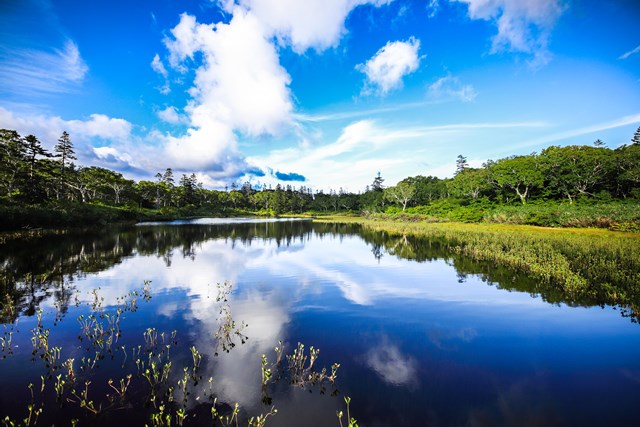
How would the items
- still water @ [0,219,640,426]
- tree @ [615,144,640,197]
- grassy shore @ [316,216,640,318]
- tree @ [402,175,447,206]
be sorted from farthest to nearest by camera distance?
tree @ [402,175,447,206] → tree @ [615,144,640,197] → grassy shore @ [316,216,640,318] → still water @ [0,219,640,426]

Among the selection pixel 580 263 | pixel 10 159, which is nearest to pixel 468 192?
pixel 580 263

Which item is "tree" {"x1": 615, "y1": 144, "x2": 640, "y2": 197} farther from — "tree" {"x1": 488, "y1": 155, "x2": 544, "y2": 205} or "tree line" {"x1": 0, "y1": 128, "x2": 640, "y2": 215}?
"tree" {"x1": 488, "y1": 155, "x2": 544, "y2": 205}

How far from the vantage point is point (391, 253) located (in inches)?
1164

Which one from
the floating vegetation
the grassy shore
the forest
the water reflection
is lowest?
the water reflection

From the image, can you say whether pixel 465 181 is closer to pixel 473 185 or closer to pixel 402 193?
pixel 473 185

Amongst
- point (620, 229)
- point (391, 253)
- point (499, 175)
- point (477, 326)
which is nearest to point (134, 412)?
point (477, 326)

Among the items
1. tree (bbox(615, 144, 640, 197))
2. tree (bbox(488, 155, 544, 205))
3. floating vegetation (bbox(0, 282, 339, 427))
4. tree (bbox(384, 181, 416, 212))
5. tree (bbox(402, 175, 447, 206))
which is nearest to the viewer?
floating vegetation (bbox(0, 282, 339, 427))

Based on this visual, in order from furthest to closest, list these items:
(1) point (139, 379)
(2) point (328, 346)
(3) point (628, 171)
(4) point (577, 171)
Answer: (4) point (577, 171), (3) point (628, 171), (2) point (328, 346), (1) point (139, 379)

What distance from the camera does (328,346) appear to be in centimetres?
960

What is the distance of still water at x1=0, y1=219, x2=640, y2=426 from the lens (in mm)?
6520

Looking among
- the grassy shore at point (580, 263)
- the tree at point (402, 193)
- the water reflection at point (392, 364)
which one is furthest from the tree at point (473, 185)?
the water reflection at point (392, 364)

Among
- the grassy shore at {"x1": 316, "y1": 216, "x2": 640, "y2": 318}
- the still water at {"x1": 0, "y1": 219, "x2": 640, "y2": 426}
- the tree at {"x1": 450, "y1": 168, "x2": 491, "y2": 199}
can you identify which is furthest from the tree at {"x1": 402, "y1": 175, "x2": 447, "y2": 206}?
the still water at {"x1": 0, "y1": 219, "x2": 640, "y2": 426}

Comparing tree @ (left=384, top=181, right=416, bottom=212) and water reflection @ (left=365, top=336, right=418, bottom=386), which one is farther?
tree @ (left=384, top=181, right=416, bottom=212)

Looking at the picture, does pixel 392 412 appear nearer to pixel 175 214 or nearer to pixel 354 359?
pixel 354 359
